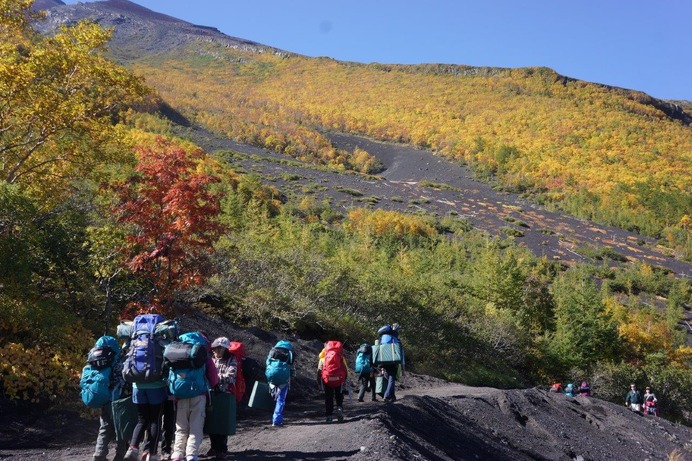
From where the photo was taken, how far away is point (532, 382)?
2636cm

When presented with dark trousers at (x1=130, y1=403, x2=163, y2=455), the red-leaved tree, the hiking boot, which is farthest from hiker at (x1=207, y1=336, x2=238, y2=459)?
the red-leaved tree

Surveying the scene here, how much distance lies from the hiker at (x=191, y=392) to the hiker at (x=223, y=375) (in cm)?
48

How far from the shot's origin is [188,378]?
16.7 feet

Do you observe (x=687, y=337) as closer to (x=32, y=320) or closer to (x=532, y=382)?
(x=532, y=382)

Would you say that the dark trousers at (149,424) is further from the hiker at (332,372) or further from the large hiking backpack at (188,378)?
the hiker at (332,372)

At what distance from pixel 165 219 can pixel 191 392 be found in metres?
5.32

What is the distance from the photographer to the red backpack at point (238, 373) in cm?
615

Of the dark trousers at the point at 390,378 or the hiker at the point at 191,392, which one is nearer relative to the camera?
the hiker at the point at 191,392

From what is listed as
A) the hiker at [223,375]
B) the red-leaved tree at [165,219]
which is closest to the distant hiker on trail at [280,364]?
the hiker at [223,375]

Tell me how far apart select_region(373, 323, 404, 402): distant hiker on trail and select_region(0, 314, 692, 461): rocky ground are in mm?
330

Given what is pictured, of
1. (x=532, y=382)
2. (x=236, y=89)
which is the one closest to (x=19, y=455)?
(x=532, y=382)

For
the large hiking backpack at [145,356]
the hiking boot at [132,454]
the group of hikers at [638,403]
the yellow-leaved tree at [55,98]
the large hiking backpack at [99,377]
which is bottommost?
the group of hikers at [638,403]

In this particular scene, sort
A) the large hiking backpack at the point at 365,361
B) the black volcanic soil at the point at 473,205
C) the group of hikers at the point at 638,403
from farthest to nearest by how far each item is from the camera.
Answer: the black volcanic soil at the point at 473,205
the group of hikers at the point at 638,403
the large hiking backpack at the point at 365,361

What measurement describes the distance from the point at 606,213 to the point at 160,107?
82.0 m
